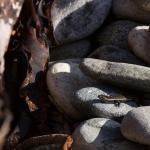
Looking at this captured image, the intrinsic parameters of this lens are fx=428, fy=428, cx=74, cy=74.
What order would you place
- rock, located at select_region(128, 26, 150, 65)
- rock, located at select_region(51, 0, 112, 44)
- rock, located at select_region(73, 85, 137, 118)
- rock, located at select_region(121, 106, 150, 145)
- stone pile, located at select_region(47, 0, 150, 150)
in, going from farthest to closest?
rock, located at select_region(51, 0, 112, 44), rock, located at select_region(128, 26, 150, 65), rock, located at select_region(73, 85, 137, 118), stone pile, located at select_region(47, 0, 150, 150), rock, located at select_region(121, 106, 150, 145)

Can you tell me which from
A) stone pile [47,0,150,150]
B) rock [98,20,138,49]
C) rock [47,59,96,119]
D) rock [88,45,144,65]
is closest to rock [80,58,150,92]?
stone pile [47,0,150,150]

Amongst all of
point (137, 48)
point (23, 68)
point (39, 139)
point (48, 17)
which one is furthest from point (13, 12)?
point (137, 48)

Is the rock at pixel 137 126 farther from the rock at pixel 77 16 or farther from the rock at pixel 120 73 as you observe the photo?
the rock at pixel 77 16

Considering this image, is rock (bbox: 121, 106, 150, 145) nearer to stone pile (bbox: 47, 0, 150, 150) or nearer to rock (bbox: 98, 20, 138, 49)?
stone pile (bbox: 47, 0, 150, 150)

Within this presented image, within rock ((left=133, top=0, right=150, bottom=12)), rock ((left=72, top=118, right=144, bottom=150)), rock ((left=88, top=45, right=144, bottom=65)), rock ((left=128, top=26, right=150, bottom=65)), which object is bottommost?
rock ((left=72, top=118, right=144, bottom=150))

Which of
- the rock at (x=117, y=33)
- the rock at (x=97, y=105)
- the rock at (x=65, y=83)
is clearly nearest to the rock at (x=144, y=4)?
the rock at (x=117, y=33)

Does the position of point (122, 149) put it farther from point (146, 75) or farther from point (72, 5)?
point (72, 5)

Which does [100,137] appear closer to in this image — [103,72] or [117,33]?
[103,72]
